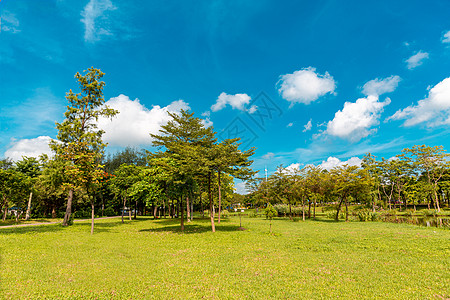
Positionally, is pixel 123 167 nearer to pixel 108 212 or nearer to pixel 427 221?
pixel 108 212

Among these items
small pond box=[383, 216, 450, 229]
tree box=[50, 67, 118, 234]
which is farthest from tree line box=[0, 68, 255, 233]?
small pond box=[383, 216, 450, 229]

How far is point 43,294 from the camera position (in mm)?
6270

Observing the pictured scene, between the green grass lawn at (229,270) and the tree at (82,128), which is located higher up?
the tree at (82,128)

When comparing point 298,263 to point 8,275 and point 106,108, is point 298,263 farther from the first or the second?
point 106,108

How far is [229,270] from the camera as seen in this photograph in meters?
8.33

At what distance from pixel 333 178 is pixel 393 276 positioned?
23.3 meters

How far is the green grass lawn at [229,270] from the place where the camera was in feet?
20.8

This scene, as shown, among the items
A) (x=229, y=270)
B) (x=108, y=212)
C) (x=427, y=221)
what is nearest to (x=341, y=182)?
(x=427, y=221)

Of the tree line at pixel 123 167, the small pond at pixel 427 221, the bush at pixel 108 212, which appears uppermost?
the tree line at pixel 123 167

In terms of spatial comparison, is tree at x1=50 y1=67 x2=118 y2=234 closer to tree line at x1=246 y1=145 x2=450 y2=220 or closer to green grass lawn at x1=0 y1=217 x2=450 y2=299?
green grass lawn at x1=0 y1=217 x2=450 y2=299

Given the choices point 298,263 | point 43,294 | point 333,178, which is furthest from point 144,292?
point 333,178

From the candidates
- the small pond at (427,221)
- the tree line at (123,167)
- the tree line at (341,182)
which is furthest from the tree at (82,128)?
the small pond at (427,221)

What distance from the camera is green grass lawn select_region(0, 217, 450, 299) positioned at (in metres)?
6.34

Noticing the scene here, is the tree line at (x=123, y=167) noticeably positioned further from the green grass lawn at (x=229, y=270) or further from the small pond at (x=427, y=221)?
the small pond at (x=427, y=221)
